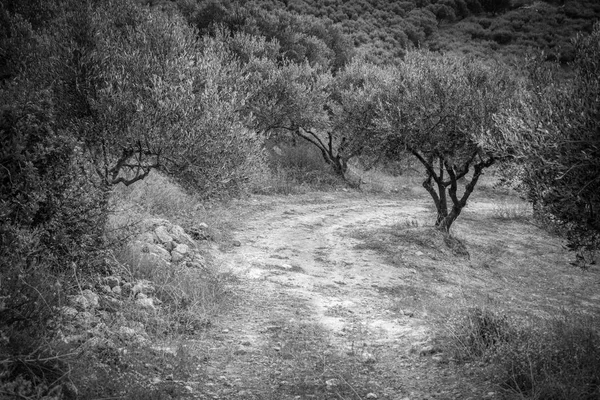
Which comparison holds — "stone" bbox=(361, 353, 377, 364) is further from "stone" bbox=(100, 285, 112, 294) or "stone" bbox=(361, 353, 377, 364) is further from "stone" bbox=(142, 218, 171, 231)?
"stone" bbox=(142, 218, 171, 231)

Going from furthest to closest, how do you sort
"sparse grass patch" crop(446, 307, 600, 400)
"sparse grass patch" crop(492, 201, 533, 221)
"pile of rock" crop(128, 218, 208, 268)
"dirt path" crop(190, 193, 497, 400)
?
"sparse grass patch" crop(492, 201, 533, 221)
"pile of rock" crop(128, 218, 208, 268)
"dirt path" crop(190, 193, 497, 400)
"sparse grass patch" crop(446, 307, 600, 400)

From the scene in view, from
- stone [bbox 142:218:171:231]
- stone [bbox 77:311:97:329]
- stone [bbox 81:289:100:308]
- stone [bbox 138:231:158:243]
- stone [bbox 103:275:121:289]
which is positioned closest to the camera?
stone [bbox 77:311:97:329]

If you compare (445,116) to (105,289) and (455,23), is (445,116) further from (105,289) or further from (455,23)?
(455,23)

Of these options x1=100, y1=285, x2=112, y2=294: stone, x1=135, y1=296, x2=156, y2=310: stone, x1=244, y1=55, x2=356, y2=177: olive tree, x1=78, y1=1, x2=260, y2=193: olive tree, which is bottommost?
x1=135, y1=296, x2=156, y2=310: stone

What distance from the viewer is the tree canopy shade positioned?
6.86m

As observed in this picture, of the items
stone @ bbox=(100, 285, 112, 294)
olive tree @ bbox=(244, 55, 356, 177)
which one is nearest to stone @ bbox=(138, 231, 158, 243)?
stone @ bbox=(100, 285, 112, 294)

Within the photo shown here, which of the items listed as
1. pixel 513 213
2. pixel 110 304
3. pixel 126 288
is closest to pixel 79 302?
pixel 110 304

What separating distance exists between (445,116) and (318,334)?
11.6 meters

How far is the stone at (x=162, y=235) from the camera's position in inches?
469

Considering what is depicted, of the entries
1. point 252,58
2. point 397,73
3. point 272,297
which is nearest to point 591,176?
point 272,297

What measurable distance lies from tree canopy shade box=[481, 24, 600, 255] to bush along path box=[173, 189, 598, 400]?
3001 millimetres

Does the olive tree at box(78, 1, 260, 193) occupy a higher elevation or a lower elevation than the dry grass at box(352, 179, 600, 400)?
higher

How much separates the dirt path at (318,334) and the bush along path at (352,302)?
29mm

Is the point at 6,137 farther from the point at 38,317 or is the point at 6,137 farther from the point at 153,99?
the point at 153,99
